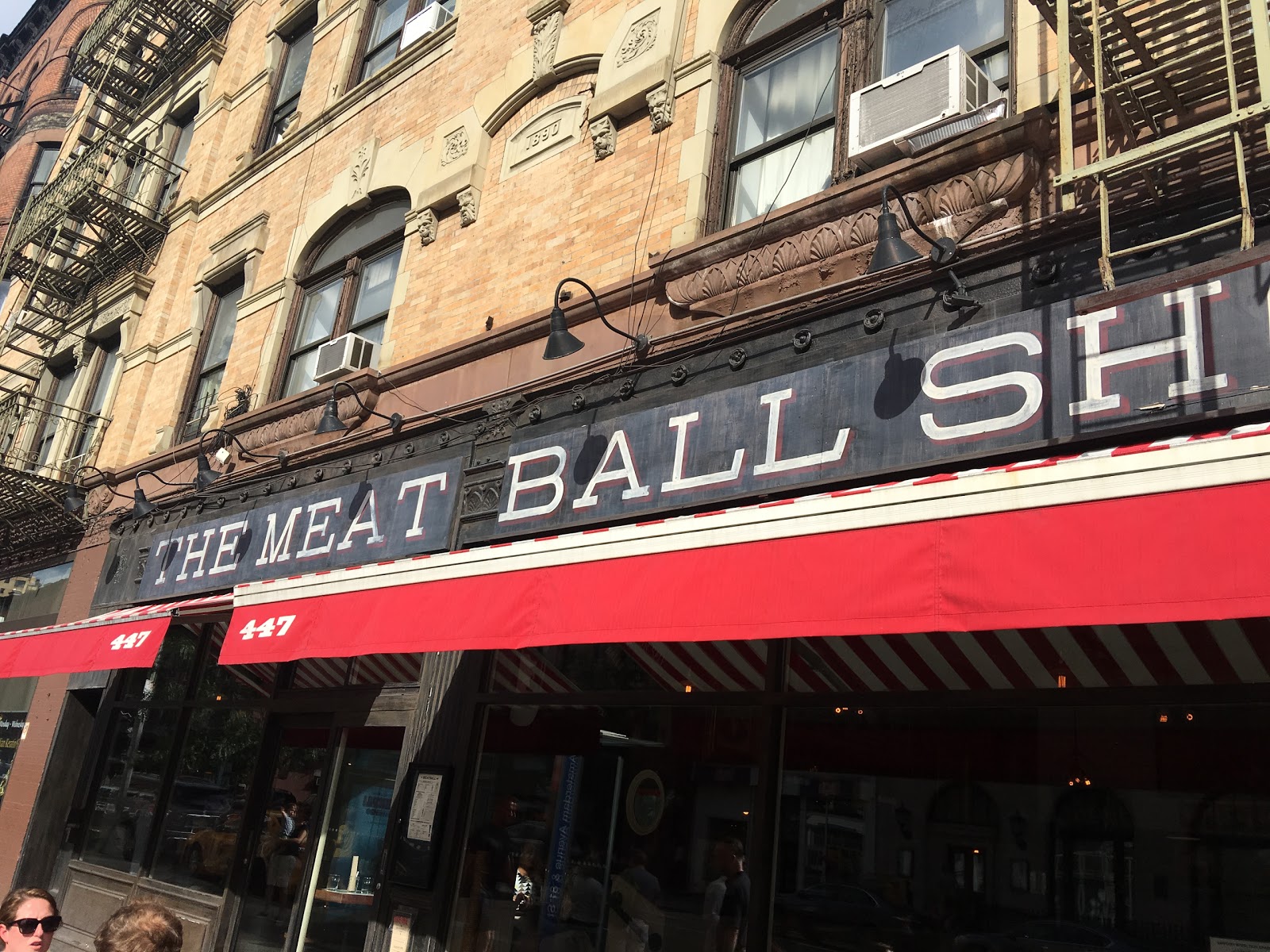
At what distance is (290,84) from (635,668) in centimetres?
1192

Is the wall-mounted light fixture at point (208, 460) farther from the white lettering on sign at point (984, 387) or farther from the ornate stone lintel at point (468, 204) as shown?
the white lettering on sign at point (984, 387)

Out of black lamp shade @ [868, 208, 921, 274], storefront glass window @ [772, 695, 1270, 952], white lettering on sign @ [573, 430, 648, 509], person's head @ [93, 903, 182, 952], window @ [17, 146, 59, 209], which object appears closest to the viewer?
person's head @ [93, 903, 182, 952]

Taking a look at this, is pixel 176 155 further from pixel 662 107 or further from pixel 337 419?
pixel 662 107

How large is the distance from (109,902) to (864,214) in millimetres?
10471

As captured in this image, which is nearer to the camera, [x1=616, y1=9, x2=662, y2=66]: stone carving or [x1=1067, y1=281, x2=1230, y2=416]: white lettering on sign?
[x1=1067, y1=281, x2=1230, y2=416]: white lettering on sign

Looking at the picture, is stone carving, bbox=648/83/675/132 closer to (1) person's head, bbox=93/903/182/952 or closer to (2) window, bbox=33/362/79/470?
(1) person's head, bbox=93/903/182/952

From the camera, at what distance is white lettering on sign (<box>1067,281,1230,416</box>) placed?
4.56 metres

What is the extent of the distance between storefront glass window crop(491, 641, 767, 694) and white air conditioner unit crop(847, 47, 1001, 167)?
11.0ft

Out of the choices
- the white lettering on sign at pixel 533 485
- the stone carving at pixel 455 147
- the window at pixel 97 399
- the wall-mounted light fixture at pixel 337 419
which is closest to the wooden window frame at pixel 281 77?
the window at pixel 97 399

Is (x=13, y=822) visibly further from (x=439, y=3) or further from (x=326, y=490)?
(x=439, y=3)

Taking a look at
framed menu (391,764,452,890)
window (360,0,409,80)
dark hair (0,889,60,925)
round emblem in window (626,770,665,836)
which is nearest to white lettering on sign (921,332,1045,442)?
round emblem in window (626,770,665,836)

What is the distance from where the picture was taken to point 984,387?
528cm

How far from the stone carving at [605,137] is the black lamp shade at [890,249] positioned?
3878 millimetres

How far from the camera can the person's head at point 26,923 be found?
3.93 meters
